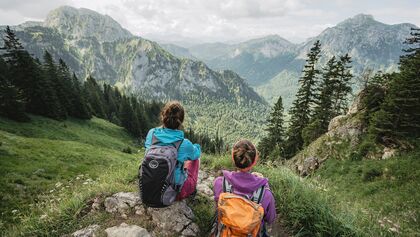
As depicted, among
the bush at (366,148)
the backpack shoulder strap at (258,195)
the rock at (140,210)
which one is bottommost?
the bush at (366,148)

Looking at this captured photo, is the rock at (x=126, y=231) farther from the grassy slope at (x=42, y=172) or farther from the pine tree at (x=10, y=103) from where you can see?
the pine tree at (x=10, y=103)

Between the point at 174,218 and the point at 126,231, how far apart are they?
95cm

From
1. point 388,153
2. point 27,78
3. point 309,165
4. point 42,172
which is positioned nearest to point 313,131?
point 309,165

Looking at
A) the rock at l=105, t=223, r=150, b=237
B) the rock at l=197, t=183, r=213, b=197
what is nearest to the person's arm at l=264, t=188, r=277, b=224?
the rock at l=105, t=223, r=150, b=237

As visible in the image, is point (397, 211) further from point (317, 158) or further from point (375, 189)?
point (317, 158)

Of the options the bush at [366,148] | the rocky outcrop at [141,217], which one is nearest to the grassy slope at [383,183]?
the bush at [366,148]

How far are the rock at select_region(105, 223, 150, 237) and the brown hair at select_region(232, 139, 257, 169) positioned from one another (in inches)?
89.3

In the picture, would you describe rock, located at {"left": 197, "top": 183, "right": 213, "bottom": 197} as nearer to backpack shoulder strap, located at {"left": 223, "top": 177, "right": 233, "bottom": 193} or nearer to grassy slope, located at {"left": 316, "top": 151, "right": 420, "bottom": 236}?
backpack shoulder strap, located at {"left": 223, "top": 177, "right": 233, "bottom": 193}

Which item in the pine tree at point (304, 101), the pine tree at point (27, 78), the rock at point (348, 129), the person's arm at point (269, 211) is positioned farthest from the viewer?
the pine tree at point (27, 78)

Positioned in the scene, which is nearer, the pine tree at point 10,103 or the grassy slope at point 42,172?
the grassy slope at point 42,172

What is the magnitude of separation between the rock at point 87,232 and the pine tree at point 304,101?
30.7 m

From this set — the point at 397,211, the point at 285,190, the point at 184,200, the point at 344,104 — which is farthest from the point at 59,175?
the point at 344,104

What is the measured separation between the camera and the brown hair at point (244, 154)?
4.43 meters

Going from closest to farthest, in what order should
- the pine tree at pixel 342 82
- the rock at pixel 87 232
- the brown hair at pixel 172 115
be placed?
the rock at pixel 87 232 < the brown hair at pixel 172 115 < the pine tree at pixel 342 82
